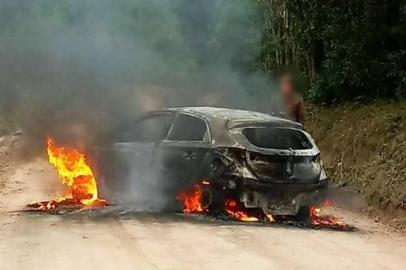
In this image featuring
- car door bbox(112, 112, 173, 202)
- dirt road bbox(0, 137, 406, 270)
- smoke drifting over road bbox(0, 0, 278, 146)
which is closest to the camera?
dirt road bbox(0, 137, 406, 270)

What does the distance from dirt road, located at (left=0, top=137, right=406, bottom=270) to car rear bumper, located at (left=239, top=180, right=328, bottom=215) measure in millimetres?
368

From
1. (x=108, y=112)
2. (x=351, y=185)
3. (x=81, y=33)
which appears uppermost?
(x=81, y=33)

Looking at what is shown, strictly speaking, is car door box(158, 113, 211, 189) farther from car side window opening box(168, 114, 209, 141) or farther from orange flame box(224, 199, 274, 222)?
orange flame box(224, 199, 274, 222)

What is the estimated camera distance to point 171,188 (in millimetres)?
10180

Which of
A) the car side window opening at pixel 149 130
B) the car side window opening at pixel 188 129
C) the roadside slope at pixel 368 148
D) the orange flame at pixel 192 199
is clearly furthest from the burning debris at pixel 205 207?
the roadside slope at pixel 368 148

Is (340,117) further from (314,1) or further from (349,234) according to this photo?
(349,234)

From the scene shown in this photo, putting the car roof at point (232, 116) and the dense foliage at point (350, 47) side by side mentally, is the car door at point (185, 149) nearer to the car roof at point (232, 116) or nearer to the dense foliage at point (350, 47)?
the car roof at point (232, 116)

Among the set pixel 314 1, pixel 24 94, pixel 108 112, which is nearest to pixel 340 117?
pixel 314 1

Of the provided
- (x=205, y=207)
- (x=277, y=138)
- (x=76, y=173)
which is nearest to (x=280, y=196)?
(x=277, y=138)

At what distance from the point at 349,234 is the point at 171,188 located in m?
2.62

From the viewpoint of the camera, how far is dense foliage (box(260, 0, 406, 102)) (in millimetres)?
16297

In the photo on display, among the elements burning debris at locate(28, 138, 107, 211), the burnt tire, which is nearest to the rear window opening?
the burnt tire

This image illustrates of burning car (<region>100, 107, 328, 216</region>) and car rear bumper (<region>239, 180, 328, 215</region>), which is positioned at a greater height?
burning car (<region>100, 107, 328, 216</region>)

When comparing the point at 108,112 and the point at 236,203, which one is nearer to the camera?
the point at 236,203
